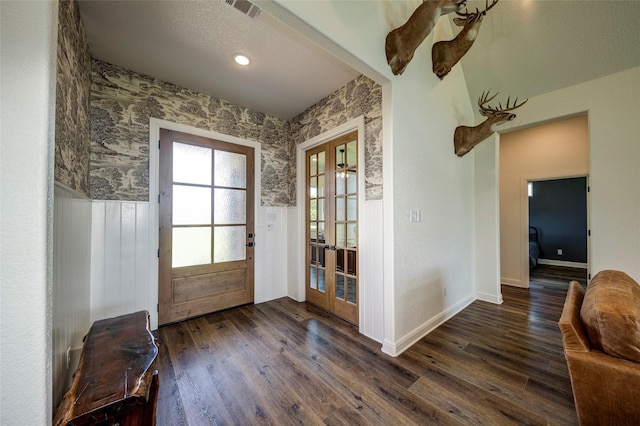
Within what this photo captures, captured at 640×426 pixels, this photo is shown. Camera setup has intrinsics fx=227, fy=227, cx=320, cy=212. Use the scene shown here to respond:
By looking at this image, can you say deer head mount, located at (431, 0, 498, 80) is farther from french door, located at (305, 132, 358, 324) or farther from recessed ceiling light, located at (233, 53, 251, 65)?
recessed ceiling light, located at (233, 53, 251, 65)

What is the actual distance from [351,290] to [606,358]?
6.26ft

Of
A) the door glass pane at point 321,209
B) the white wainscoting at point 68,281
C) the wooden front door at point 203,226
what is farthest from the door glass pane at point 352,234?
the white wainscoting at point 68,281

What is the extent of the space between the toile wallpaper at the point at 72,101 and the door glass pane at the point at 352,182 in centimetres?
235

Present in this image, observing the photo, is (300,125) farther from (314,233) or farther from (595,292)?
(595,292)

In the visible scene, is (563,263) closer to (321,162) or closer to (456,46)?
(456,46)

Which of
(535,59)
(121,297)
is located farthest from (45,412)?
(535,59)

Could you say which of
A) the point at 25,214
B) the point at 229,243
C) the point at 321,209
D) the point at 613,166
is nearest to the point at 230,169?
the point at 229,243

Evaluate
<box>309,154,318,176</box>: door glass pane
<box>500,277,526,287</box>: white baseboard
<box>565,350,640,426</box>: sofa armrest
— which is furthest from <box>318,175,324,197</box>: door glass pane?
<box>500,277,526,287</box>: white baseboard

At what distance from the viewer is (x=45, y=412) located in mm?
807

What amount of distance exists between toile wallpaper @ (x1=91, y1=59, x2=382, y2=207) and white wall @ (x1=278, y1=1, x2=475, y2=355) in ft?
0.76

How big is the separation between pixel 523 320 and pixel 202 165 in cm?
439

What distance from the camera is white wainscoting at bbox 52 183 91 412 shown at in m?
1.09

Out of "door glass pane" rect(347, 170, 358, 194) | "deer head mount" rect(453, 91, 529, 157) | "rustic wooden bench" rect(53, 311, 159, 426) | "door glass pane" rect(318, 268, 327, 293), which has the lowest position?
"door glass pane" rect(318, 268, 327, 293)

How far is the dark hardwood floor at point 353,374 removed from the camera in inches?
57.5
